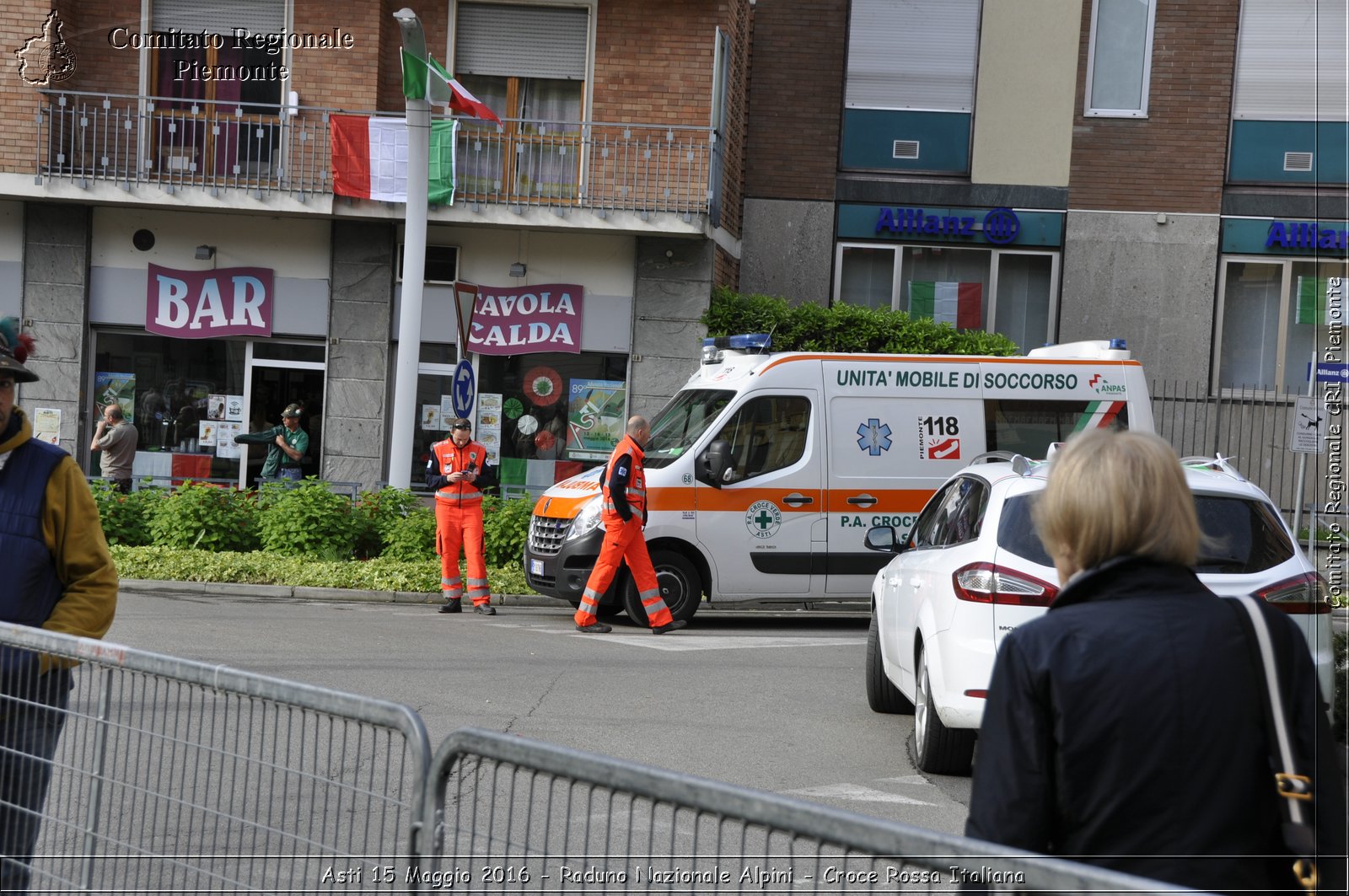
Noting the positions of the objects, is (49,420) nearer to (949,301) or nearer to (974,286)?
(949,301)

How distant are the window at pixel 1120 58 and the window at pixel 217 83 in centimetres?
1181

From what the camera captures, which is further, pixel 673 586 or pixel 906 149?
pixel 906 149

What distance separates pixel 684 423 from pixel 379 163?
7.65m

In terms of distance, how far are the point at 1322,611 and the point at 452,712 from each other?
5.31 meters

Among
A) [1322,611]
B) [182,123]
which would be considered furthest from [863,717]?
[182,123]

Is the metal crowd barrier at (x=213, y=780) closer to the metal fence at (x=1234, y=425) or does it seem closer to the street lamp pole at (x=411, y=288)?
the street lamp pole at (x=411, y=288)

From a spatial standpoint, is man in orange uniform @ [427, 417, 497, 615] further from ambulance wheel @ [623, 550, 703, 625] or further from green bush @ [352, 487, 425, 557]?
green bush @ [352, 487, 425, 557]

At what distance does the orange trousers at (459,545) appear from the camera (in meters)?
12.7

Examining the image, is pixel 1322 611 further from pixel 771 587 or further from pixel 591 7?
pixel 591 7

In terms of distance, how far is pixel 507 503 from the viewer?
1565 centimetres

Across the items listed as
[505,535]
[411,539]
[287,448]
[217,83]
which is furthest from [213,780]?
[217,83]

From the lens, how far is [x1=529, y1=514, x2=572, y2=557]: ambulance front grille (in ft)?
41.0

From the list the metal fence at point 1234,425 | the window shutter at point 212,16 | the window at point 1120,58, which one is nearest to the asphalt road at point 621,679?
the metal fence at point 1234,425

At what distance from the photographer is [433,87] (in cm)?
1658
